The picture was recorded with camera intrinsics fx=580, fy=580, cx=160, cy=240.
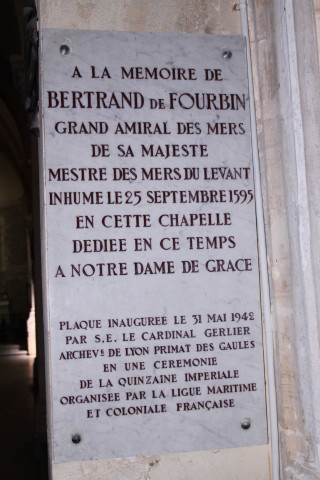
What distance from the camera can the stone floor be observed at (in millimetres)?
4348

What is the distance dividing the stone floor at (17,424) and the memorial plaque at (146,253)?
2.53 metres

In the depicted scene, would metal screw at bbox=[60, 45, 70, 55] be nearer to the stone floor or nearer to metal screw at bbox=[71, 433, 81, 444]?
metal screw at bbox=[71, 433, 81, 444]

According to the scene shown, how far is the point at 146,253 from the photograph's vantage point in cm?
200

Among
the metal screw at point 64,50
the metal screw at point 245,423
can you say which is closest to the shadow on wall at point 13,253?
the metal screw at point 64,50

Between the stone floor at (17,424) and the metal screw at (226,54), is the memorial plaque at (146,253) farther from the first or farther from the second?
the stone floor at (17,424)

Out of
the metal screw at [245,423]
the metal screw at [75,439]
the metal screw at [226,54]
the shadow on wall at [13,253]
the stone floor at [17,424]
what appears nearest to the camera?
the metal screw at [75,439]

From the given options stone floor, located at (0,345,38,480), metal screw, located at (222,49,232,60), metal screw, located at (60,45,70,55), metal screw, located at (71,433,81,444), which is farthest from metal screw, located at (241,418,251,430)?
stone floor, located at (0,345,38,480)

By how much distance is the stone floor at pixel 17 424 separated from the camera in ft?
14.3

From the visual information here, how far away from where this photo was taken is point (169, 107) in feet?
6.82

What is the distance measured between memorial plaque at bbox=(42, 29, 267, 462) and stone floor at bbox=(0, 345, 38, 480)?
8.31 feet

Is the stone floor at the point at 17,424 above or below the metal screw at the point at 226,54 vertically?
below

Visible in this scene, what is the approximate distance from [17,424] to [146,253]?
442 centimetres

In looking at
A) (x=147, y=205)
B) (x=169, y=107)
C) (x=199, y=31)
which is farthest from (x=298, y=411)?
(x=199, y=31)

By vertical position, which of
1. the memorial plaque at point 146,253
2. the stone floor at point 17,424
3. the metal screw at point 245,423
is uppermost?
the memorial plaque at point 146,253
